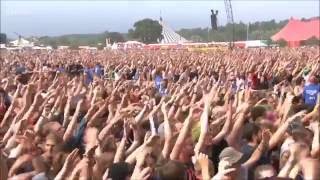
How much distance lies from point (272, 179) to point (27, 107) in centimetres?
374

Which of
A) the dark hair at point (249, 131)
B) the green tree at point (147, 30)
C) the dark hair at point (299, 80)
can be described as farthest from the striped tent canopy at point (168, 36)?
the dark hair at point (249, 131)

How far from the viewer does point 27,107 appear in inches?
279

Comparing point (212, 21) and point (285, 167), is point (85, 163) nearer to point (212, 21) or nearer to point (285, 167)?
point (285, 167)

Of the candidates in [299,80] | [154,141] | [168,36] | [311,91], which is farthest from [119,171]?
[168,36]

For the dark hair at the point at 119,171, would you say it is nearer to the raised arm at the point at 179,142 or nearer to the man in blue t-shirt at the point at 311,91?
the raised arm at the point at 179,142

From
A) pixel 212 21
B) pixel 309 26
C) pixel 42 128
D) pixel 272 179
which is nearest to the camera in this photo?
pixel 272 179

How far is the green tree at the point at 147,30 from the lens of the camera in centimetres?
10944

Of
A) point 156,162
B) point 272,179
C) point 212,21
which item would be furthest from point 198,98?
point 212,21

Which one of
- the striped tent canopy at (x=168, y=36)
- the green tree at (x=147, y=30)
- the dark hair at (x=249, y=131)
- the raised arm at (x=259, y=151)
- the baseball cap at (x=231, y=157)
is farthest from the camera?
the green tree at (x=147, y=30)

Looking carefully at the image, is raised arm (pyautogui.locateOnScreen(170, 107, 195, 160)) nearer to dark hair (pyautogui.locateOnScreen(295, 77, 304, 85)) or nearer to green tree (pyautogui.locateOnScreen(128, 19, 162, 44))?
dark hair (pyautogui.locateOnScreen(295, 77, 304, 85))

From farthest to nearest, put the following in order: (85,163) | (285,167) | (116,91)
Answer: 1. (116,91)
2. (285,167)
3. (85,163)

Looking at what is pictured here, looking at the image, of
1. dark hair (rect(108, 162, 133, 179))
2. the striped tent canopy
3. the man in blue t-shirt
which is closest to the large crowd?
dark hair (rect(108, 162, 133, 179))

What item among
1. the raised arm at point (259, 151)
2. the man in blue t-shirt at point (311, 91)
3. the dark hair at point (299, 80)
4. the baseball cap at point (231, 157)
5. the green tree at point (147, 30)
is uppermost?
the baseball cap at point (231, 157)

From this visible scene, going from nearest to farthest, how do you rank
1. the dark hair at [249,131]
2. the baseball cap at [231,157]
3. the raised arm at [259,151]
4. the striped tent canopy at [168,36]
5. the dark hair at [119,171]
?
the baseball cap at [231,157], the dark hair at [119,171], the raised arm at [259,151], the dark hair at [249,131], the striped tent canopy at [168,36]
